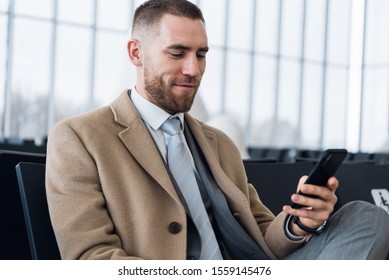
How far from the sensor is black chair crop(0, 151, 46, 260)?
1851 millimetres

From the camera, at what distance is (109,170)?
5.38ft

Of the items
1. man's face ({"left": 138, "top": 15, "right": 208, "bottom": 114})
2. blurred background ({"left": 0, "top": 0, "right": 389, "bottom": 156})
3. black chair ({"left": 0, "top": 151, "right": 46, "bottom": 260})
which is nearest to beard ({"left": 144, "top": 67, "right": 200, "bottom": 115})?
man's face ({"left": 138, "top": 15, "right": 208, "bottom": 114})

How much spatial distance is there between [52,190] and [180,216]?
35cm

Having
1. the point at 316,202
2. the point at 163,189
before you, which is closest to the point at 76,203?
the point at 163,189

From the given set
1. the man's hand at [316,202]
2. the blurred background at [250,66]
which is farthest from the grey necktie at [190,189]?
the blurred background at [250,66]

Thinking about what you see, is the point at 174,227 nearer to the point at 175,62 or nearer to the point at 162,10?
the point at 175,62

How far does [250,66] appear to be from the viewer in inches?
527

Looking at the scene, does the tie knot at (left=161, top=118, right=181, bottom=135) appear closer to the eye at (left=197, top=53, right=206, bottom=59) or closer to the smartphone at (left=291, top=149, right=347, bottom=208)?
the eye at (left=197, top=53, right=206, bottom=59)

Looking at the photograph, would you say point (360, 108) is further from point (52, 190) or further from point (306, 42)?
point (52, 190)

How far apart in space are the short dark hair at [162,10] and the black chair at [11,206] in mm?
532

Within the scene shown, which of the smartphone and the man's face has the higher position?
the man's face

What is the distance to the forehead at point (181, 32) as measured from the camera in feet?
5.83

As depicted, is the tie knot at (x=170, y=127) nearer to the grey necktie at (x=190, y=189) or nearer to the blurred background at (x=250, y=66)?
the grey necktie at (x=190, y=189)

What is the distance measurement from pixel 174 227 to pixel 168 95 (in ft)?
1.32
